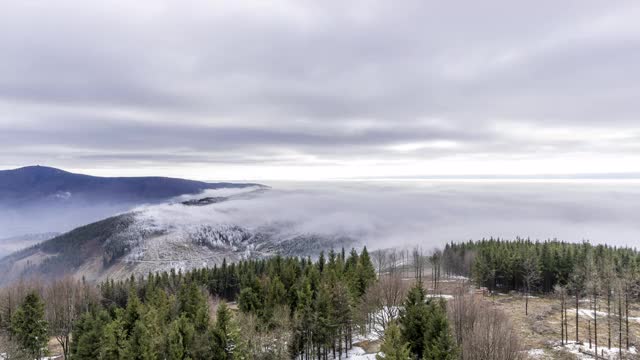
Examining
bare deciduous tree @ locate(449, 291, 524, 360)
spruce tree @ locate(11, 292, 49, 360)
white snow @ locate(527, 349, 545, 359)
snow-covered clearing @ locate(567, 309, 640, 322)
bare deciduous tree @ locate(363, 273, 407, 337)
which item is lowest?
snow-covered clearing @ locate(567, 309, 640, 322)

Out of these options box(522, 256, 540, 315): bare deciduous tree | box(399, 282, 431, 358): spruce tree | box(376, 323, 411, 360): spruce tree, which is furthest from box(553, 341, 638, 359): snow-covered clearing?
box(376, 323, 411, 360): spruce tree

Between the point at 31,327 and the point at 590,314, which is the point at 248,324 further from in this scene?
the point at 590,314

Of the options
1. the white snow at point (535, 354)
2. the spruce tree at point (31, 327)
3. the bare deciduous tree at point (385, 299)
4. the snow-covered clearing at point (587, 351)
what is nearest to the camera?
the white snow at point (535, 354)

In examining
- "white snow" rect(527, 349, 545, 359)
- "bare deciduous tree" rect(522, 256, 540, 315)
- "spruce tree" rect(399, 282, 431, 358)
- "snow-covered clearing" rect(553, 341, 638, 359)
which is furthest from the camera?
"bare deciduous tree" rect(522, 256, 540, 315)

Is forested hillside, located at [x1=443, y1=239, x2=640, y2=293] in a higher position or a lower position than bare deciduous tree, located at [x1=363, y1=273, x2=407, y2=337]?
lower

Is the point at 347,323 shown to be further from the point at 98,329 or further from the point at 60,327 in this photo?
the point at 60,327

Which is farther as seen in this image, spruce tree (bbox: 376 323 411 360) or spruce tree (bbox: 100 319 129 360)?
spruce tree (bbox: 100 319 129 360)

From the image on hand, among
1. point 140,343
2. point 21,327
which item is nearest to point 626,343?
point 140,343

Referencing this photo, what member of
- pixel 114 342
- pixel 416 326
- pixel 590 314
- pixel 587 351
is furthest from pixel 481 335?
pixel 590 314

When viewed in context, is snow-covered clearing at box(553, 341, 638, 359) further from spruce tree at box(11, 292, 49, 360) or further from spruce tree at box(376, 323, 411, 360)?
spruce tree at box(11, 292, 49, 360)

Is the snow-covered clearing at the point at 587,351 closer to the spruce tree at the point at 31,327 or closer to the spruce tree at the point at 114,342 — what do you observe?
the spruce tree at the point at 114,342

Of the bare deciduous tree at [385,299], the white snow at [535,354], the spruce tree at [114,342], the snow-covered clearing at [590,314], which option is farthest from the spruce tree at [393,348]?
the snow-covered clearing at [590,314]
